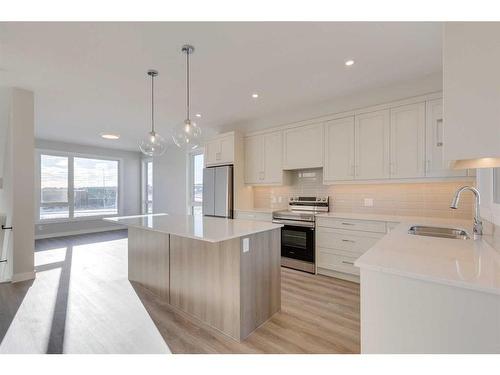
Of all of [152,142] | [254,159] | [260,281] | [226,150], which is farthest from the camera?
[226,150]

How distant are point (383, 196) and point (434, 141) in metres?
0.94

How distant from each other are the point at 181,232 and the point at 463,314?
1.83 metres

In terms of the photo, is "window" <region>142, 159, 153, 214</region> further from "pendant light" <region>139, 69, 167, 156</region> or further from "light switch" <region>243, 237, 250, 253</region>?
"light switch" <region>243, 237, 250, 253</region>

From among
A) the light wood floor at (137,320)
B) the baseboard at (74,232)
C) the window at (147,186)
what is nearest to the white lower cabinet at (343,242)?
the light wood floor at (137,320)

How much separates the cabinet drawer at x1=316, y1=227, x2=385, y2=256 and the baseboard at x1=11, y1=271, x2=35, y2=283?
400cm

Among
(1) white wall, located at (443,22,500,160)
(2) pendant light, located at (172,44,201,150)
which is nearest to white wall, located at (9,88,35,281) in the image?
(2) pendant light, located at (172,44,201,150)

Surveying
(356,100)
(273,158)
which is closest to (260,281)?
(273,158)

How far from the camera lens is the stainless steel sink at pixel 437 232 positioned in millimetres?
2078

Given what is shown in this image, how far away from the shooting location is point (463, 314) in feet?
3.43

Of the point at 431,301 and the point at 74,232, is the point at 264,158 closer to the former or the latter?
the point at 431,301

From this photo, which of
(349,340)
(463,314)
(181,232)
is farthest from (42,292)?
(463,314)

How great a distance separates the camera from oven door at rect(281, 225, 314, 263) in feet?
11.3

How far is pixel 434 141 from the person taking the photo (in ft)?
9.02
